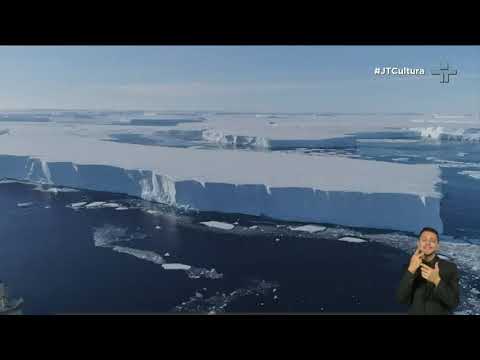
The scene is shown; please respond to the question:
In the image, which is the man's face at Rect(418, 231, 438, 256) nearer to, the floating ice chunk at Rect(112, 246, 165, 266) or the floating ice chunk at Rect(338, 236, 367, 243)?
the floating ice chunk at Rect(338, 236, 367, 243)

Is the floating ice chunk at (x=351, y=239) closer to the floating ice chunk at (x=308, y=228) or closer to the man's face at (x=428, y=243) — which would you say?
the floating ice chunk at (x=308, y=228)

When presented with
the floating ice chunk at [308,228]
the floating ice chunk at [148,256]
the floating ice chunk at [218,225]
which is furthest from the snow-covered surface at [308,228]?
the floating ice chunk at [148,256]

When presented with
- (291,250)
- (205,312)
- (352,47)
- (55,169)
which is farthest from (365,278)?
(55,169)

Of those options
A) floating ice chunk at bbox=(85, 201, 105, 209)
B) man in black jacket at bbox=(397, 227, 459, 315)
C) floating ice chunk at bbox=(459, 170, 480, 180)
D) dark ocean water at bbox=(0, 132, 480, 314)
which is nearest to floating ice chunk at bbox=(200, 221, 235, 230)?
dark ocean water at bbox=(0, 132, 480, 314)

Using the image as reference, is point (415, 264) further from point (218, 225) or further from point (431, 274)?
point (218, 225)

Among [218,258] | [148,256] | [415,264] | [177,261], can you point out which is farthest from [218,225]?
[415,264]

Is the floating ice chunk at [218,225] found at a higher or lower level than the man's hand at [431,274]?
higher

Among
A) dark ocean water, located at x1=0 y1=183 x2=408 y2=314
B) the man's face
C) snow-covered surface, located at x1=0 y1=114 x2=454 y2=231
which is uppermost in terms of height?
snow-covered surface, located at x1=0 y1=114 x2=454 y2=231
